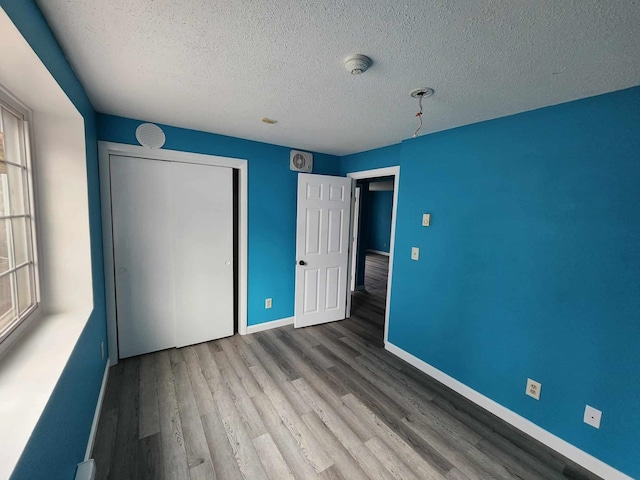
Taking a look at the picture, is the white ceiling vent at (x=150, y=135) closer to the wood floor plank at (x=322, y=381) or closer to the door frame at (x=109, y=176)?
the door frame at (x=109, y=176)

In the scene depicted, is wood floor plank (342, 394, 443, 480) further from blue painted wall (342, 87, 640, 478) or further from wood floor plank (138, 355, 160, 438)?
wood floor plank (138, 355, 160, 438)

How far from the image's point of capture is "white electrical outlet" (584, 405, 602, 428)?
5.18 feet

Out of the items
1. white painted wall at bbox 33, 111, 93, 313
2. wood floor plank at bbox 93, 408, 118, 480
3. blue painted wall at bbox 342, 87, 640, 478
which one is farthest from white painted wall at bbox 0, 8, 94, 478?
blue painted wall at bbox 342, 87, 640, 478

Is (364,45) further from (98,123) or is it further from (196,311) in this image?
(196,311)

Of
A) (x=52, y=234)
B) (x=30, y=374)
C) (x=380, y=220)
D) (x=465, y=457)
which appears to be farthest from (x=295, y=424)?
(x=380, y=220)

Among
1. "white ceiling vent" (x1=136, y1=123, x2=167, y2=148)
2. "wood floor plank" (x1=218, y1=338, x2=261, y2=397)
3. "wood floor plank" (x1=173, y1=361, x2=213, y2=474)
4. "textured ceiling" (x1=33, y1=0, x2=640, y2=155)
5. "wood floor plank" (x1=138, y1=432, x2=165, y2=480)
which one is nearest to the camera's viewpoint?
"textured ceiling" (x1=33, y1=0, x2=640, y2=155)

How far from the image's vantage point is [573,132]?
1.64m

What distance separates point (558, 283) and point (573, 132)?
961mm

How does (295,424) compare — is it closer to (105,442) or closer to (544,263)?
(105,442)

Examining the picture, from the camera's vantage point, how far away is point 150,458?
5.09 feet

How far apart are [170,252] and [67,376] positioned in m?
1.53

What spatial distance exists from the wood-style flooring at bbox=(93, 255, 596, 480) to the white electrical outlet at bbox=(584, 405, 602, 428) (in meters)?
0.30

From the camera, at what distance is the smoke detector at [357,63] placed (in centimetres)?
127

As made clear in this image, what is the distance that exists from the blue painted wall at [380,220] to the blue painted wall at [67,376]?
7843 mm
